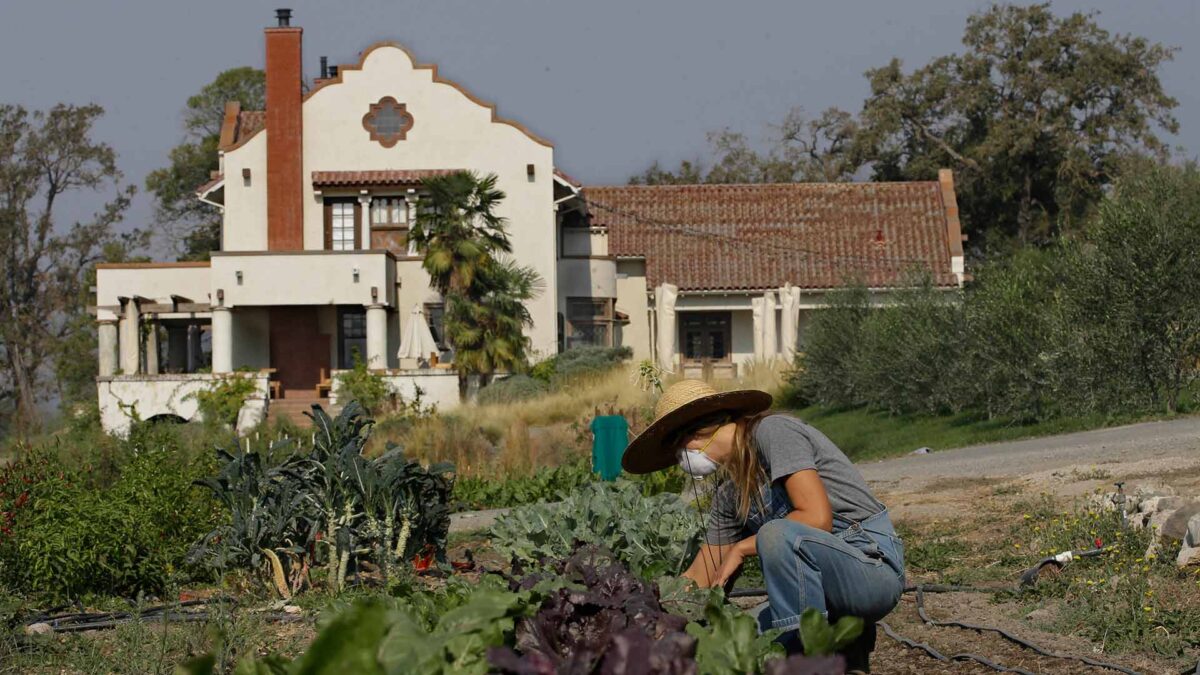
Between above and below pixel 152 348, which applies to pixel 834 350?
below

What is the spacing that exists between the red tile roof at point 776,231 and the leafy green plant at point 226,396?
12160mm

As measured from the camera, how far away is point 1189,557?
830 centimetres

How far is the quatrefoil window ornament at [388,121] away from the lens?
1560 inches

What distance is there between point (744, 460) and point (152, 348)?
33842 millimetres

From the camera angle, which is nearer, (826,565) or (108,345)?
(826,565)

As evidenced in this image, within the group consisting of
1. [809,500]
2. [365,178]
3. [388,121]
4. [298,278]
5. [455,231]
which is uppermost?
[388,121]

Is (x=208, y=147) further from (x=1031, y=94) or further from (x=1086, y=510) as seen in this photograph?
(x=1086, y=510)

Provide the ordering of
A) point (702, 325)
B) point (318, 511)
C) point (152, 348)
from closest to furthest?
point (318, 511), point (152, 348), point (702, 325)

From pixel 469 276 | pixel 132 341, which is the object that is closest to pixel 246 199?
pixel 132 341

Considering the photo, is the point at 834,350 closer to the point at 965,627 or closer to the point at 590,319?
the point at 590,319

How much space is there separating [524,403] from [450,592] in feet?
85.6

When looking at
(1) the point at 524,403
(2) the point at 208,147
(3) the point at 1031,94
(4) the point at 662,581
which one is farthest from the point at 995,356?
(2) the point at 208,147

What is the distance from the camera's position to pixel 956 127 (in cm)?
5475

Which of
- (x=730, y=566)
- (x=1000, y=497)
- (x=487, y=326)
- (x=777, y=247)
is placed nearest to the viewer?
(x=730, y=566)
